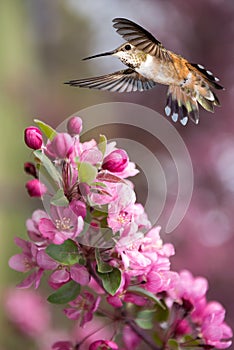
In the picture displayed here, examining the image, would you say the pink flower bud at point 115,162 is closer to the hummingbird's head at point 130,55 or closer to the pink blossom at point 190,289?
the hummingbird's head at point 130,55

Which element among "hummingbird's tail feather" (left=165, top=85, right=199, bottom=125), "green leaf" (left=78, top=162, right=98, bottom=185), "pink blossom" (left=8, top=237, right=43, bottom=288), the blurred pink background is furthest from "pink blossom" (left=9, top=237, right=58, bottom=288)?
the blurred pink background

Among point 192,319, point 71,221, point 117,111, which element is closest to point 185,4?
point 117,111

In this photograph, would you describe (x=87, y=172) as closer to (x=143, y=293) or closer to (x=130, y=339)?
(x=143, y=293)

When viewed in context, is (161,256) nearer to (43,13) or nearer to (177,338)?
(177,338)

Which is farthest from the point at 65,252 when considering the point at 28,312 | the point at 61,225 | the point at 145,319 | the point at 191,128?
the point at 191,128

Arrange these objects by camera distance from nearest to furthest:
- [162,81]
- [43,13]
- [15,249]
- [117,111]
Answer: [162,81] < [117,111] < [15,249] < [43,13]

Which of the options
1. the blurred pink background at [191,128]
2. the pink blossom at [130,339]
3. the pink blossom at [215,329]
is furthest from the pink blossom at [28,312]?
the pink blossom at [215,329]
